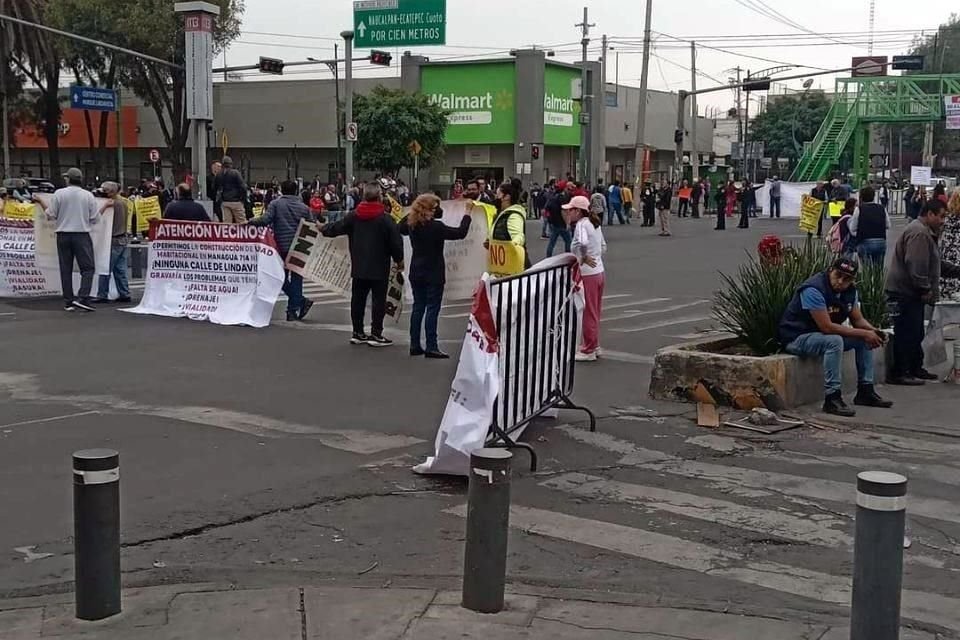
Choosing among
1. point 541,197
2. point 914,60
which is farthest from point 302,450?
point 914,60

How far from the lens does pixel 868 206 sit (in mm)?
16672

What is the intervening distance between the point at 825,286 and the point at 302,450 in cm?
450

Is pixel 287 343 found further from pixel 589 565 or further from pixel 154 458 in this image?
pixel 589 565

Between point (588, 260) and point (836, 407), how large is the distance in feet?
10.1

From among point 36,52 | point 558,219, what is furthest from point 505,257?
point 36,52

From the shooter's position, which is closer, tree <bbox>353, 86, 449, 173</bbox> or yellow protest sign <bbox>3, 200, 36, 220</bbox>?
yellow protest sign <bbox>3, 200, 36, 220</bbox>

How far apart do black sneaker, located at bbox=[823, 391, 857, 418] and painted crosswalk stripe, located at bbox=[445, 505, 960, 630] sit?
367 cm

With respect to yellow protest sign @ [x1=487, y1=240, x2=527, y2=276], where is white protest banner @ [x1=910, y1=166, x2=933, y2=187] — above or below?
above

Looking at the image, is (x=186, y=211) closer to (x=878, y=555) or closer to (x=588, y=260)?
(x=588, y=260)

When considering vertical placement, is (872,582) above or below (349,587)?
above

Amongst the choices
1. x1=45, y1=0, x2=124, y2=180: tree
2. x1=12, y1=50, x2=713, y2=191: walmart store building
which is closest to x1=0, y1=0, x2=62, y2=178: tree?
x1=45, y1=0, x2=124, y2=180: tree

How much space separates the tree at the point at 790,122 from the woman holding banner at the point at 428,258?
278ft

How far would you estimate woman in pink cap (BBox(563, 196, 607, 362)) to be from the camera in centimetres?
1117

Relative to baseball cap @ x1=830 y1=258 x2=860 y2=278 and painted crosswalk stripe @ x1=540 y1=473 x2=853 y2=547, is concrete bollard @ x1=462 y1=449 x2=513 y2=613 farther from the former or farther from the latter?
baseball cap @ x1=830 y1=258 x2=860 y2=278
